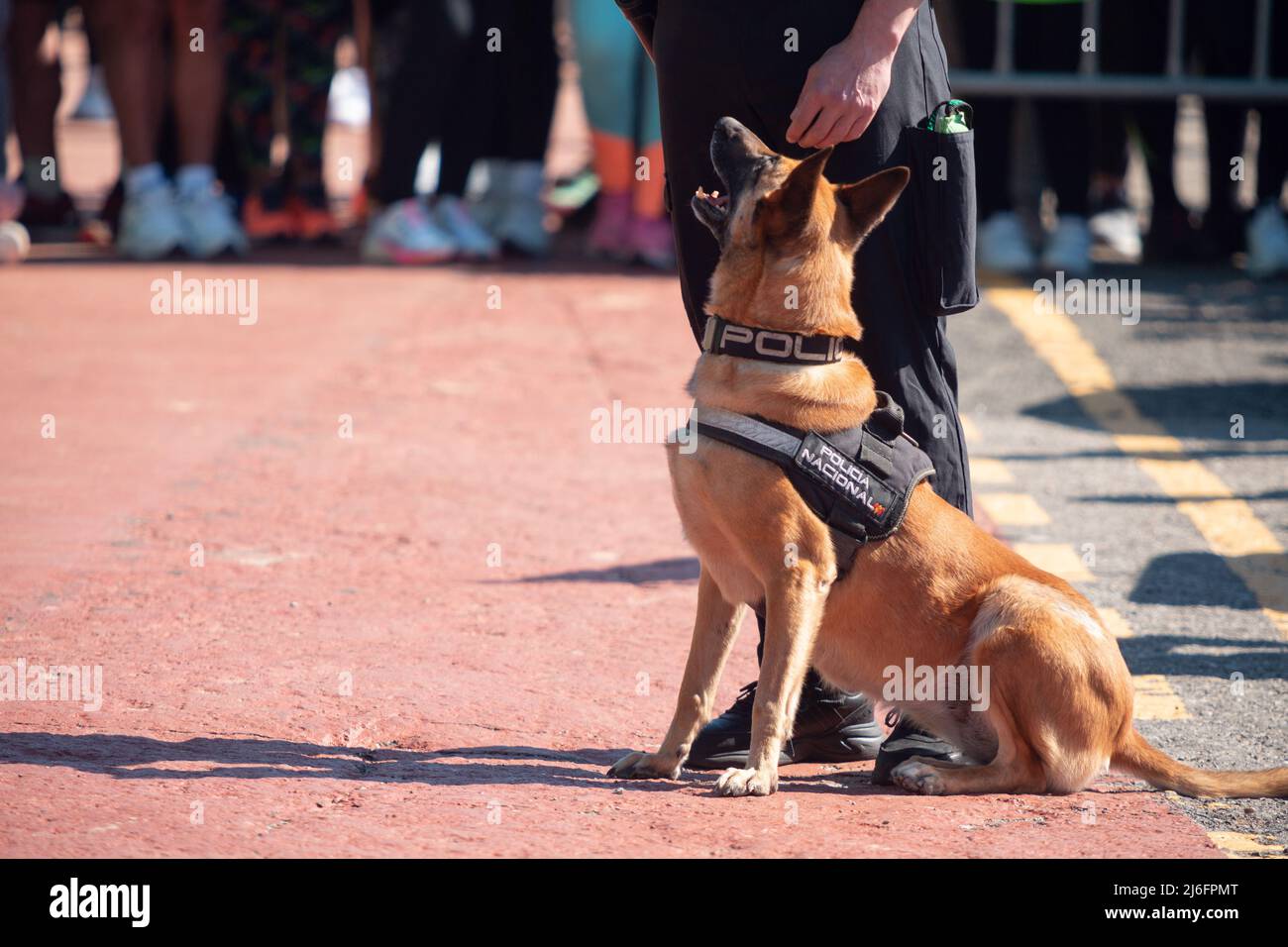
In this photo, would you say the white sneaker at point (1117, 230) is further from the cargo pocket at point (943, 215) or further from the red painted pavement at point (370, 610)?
the cargo pocket at point (943, 215)

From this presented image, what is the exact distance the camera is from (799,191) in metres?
3.39

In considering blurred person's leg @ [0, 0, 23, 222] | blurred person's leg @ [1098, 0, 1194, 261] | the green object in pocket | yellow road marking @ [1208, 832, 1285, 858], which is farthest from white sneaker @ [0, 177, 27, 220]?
yellow road marking @ [1208, 832, 1285, 858]

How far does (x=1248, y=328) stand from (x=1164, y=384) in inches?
45.2

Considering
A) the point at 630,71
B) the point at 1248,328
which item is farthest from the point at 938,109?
the point at 630,71

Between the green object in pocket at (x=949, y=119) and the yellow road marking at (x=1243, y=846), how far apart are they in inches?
62.7

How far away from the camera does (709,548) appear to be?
141 inches

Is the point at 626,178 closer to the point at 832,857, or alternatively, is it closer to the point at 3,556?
the point at 3,556

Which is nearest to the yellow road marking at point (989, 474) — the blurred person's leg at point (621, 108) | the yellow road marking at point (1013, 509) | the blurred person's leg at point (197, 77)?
the yellow road marking at point (1013, 509)

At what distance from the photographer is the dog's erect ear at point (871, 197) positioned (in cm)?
344

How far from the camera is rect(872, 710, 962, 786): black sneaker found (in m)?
3.72

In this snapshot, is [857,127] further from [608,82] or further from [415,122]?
[415,122]

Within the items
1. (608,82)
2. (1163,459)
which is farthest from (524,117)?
(1163,459)

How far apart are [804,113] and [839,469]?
0.77 metres
